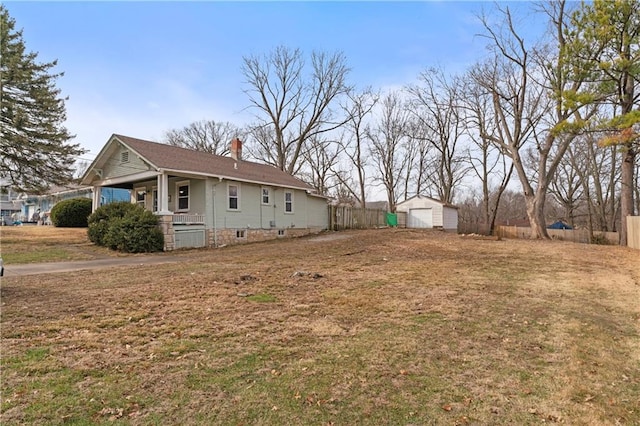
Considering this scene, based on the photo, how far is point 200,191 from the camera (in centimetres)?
1667

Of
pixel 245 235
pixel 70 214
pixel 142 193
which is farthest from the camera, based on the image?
pixel 70 214

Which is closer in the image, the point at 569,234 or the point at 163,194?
the point at 163,194

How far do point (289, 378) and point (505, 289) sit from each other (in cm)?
528

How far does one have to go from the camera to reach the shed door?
28.9 metres

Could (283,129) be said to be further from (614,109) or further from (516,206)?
(516,206)

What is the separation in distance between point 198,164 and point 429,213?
18.8 metres

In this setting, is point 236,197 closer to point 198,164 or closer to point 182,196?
point 198,164

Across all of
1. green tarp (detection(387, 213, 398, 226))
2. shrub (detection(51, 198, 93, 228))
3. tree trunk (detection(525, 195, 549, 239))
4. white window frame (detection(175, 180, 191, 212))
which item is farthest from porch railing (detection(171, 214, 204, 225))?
tree trunk (detection(525, 195, 549, 239))

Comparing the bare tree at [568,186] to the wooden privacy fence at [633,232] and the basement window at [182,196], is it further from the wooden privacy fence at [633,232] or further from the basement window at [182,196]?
the basement window at [182,196]

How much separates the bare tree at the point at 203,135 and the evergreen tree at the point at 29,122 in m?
26.7

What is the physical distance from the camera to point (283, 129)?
34562 millimetres

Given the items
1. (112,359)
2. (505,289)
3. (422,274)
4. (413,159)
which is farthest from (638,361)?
(413,159)

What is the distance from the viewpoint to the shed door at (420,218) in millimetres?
28875

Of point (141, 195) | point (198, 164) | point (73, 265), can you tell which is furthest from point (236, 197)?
point (73, 265)
